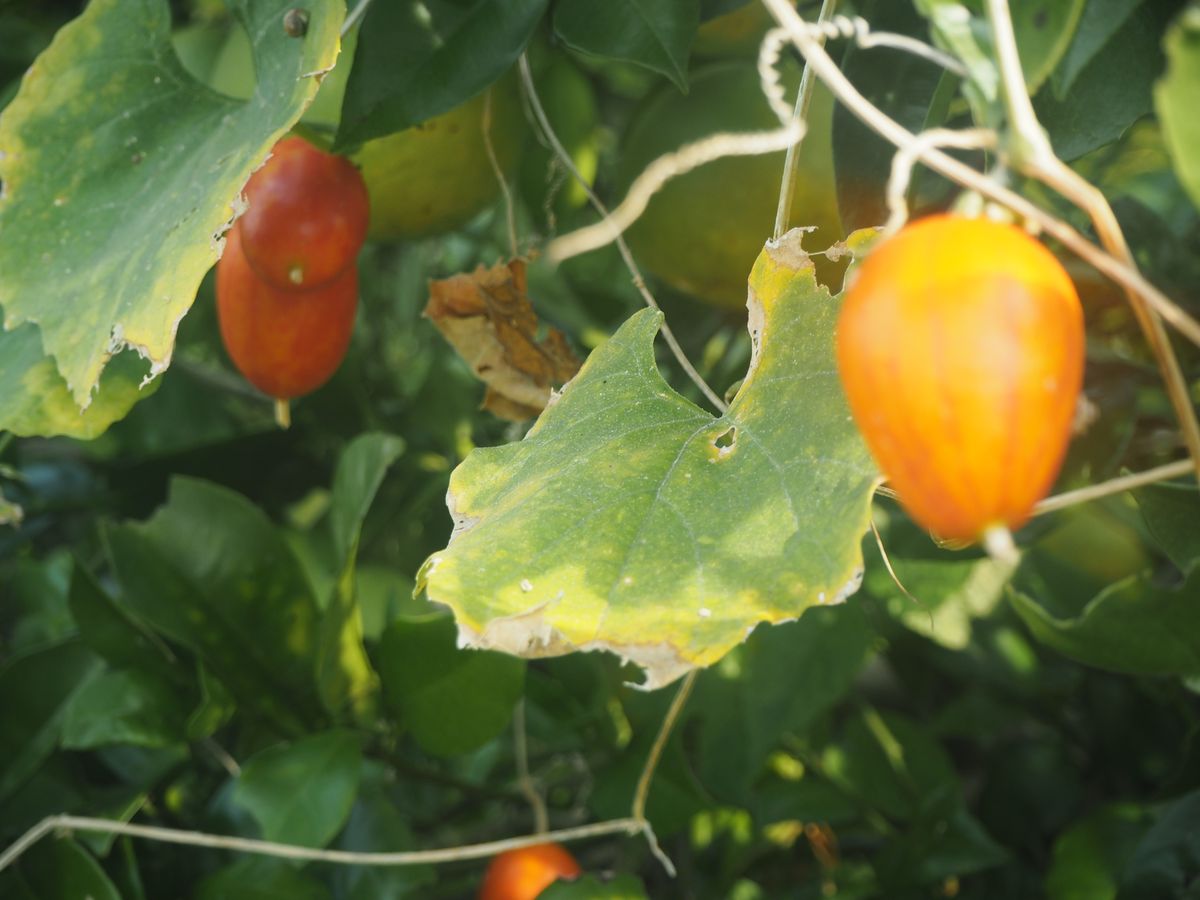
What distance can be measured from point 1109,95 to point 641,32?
0.74 ft

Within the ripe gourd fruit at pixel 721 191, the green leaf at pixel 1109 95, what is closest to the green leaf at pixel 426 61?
the ripe gourd fruit at pixel 721 191

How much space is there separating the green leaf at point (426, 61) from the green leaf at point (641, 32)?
34mm

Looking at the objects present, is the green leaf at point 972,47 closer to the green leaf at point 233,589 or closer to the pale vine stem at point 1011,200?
the pale vine stem at point 1011,200

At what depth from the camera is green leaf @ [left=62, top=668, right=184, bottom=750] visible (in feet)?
2.50

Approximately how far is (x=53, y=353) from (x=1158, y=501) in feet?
1.74

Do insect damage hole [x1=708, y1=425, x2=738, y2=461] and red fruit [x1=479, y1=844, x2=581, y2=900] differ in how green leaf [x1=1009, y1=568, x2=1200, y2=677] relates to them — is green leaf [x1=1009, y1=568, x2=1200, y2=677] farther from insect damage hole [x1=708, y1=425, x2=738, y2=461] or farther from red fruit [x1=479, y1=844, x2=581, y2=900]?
red fruit [x1=479, y1=844, x2=581, y2=900]

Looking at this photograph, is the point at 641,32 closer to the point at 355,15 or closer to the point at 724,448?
the point at 355,15

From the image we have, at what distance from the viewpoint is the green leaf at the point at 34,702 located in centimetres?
83

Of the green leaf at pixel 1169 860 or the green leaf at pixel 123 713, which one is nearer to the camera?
the green leaf at pixel 1169 860

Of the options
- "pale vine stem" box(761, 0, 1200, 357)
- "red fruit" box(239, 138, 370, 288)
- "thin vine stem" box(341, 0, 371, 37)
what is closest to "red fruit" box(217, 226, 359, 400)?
"red fruit" box(239, 138, 370, 288)

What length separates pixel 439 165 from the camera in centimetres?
76

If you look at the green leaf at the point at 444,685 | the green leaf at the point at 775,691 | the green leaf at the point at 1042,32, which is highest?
the green leaf at the point at 1042,32

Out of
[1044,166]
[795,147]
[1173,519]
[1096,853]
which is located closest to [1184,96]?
[1044,166]

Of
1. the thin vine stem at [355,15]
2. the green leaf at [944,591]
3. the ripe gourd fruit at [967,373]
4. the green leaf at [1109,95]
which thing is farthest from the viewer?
the green leaf at [944,591]
